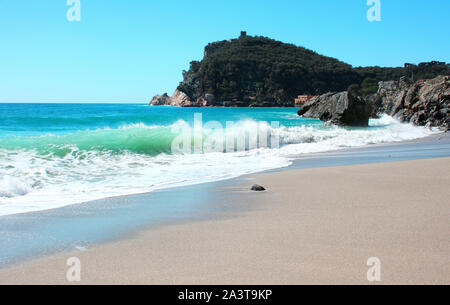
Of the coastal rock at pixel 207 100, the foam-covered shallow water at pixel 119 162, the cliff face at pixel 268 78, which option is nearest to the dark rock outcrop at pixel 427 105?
the foam-covered shallow water at pixel 119 162

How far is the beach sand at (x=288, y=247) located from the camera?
270 centimetres

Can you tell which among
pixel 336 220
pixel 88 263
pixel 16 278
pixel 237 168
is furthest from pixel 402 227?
pixel 237 168

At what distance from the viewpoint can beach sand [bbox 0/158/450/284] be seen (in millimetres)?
2703

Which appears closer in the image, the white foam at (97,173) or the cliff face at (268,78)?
the white foam at (97,173)

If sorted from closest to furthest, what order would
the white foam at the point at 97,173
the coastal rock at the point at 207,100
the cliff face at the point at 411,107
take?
the white foam at the point at 97,173 < the cliff face at the point at 411,107 < the coastal rock at the point at 207,100

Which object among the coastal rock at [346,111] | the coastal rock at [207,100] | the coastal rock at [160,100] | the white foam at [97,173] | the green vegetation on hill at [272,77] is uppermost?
the green vegetation on hill at [272,77]

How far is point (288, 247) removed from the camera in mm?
3256

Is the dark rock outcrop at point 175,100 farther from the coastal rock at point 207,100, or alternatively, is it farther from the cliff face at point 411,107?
the cliff face at point 411,107

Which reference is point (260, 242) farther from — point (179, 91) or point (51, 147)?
point (179, 91)

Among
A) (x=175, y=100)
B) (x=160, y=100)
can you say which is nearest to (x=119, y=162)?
(x=175, y=100)

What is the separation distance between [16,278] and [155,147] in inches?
423

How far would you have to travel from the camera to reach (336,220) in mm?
4078

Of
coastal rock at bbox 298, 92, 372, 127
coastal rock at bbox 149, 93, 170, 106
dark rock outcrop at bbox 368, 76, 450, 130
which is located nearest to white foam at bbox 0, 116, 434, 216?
dark rock outcrop at bbox 368, 76, 450, 130

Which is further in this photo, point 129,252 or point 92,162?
point 92,162
